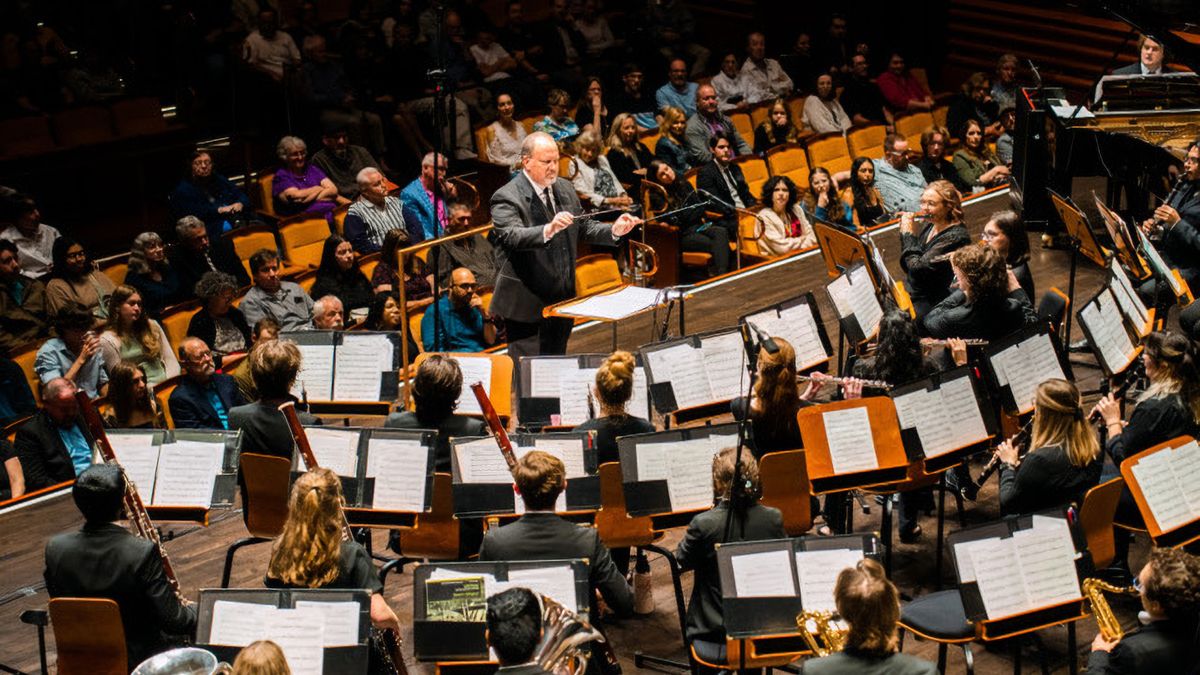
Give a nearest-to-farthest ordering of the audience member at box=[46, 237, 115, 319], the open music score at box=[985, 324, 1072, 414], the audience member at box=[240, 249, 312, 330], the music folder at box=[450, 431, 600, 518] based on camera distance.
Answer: the music folder at box=[450, 431, 600, 518]
the open music score at box=[985, 324, 1072, 414]
the audience member at box=[240, 249, 312, 330]
the audience member at box=[46, 237, 115, 319]

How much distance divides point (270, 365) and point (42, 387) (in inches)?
100

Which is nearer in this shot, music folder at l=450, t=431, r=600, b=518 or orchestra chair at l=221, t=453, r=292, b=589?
music folder at l=450, t=431, r=600, b=518

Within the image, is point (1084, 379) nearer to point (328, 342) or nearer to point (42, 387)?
point (328, 342)

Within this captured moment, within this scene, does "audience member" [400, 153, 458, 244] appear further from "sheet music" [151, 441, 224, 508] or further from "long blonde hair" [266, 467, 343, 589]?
"long blonde hair" [266, 467, 343, 589]

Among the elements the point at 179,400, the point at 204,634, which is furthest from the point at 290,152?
the point at 204,634

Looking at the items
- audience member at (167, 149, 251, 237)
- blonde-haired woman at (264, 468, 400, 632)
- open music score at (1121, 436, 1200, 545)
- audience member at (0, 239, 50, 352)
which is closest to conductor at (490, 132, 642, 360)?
blonde-haired woman at (264, 468, 400, 632)

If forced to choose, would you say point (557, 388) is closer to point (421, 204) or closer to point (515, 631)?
point (515, 631)

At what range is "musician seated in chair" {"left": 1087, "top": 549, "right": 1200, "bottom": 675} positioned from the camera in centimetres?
419

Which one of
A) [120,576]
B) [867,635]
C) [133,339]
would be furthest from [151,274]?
[867,635]

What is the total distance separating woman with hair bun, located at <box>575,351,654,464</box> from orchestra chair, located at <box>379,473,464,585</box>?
0.60 meters

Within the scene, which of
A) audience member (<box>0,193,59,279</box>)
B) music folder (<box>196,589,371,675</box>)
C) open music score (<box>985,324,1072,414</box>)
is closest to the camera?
music folder (<box>196,589,371,675</box>)

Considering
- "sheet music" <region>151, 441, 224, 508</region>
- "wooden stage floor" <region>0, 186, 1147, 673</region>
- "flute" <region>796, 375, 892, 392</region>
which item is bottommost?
"wooden stage floor" <region>0, 186, 1147, 673</region>

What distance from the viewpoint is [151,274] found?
28.5 feet

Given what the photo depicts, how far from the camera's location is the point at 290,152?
1005 centimetres
